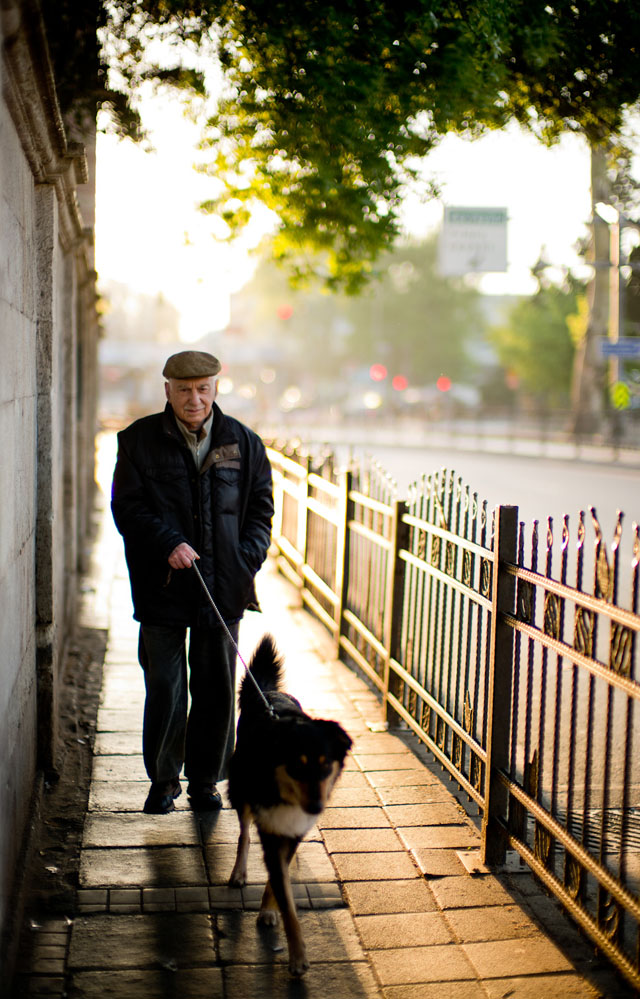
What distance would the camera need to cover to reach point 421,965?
134 inches

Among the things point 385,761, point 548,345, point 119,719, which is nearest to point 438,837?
point 385,761

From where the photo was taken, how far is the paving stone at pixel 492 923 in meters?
3.62

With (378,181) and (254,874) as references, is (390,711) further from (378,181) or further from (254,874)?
Result: (378,181)

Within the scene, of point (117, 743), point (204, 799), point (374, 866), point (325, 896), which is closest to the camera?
point (325, 896)

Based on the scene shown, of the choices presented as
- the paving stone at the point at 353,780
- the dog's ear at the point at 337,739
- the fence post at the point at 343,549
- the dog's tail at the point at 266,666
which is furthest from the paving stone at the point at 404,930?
the fence post at the point at 343,549

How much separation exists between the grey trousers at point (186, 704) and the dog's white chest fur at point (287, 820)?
1200mm

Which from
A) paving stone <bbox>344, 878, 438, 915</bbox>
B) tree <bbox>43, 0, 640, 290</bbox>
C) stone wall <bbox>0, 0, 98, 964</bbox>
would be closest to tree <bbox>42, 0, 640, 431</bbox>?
tree <bbox>43, 0, 640, 290</bbox>

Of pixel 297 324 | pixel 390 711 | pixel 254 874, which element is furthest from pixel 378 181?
pixel 297 324

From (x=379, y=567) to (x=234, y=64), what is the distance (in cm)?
300

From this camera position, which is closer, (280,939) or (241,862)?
(280,939)

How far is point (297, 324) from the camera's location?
98750mm

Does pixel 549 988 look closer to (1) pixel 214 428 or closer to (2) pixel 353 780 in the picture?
(2) pixel 353 780

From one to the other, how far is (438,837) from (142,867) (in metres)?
1.24

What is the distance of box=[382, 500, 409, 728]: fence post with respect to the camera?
5853mm
